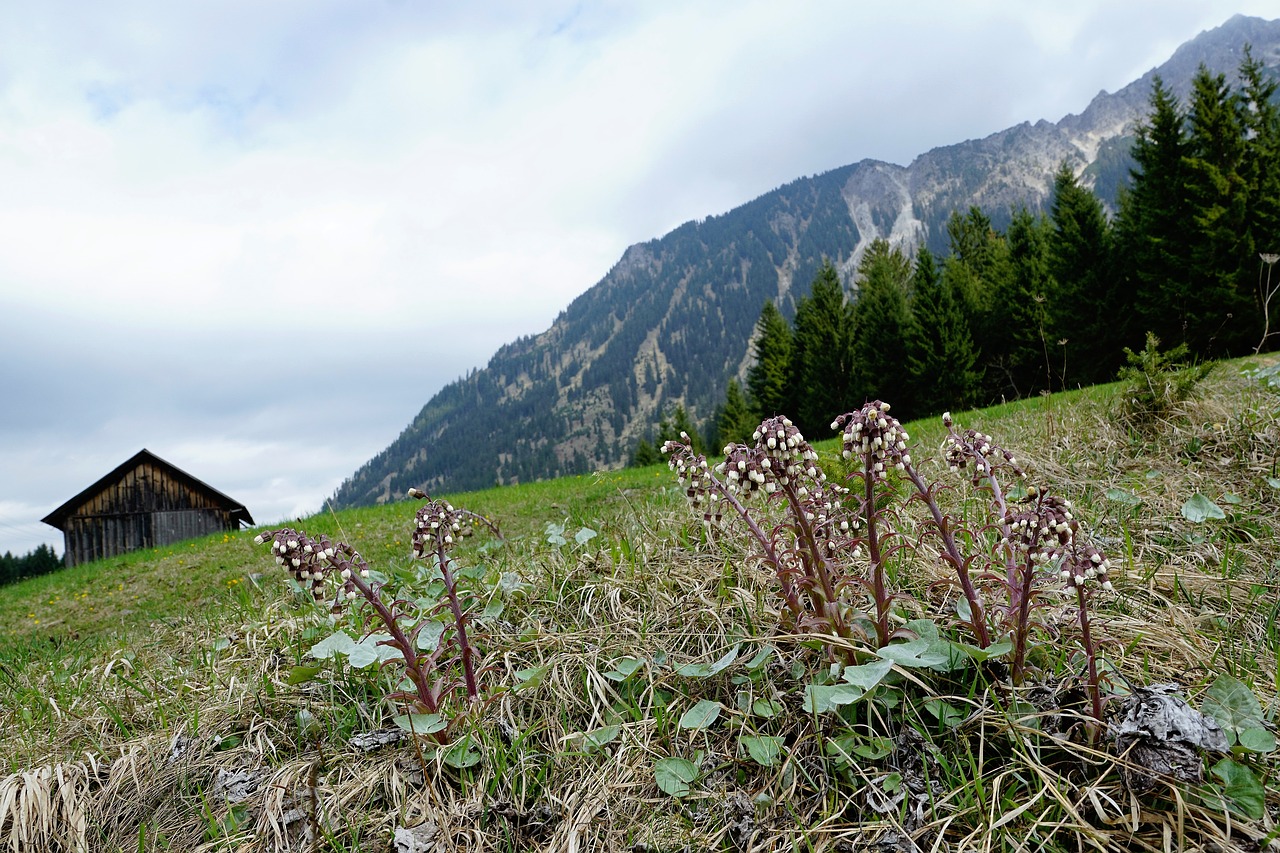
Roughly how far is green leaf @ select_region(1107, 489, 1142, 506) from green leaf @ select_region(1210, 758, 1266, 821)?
2.31 meters

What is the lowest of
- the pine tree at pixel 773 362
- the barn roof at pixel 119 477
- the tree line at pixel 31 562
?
the tree line at pixel 31 562

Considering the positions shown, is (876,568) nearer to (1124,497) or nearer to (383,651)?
(383,651)

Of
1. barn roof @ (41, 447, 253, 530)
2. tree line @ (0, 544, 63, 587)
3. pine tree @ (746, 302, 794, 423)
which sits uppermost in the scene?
pine tree @ (746, 302, 794, 423)

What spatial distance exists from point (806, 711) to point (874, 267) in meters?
42.5

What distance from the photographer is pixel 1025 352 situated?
31969mm

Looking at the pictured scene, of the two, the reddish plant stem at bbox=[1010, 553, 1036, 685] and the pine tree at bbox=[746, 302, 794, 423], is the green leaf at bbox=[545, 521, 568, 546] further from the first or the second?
the pine tree at bbox=[746, 302, 794, 423]

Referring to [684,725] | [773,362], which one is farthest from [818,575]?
[773,362]

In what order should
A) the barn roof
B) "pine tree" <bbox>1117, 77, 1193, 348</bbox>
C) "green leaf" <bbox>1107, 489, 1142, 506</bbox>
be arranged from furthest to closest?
"pine tree" <bbox>1117, 77, 1193, 348</bbox> < the barn roof < "green leaf" <bbox>1107, 489, 1142, 506</bbox>

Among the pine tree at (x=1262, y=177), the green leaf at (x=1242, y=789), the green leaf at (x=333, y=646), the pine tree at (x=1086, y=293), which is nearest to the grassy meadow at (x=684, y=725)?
the green leaf at (x=1242, y=789)

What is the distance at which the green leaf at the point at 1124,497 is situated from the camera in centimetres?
364

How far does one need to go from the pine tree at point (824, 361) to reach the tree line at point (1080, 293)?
97 mm

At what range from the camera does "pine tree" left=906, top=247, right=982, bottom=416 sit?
32.0m

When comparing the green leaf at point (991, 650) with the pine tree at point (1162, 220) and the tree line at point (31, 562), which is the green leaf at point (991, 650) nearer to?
the pine tree at point (1162, 220)

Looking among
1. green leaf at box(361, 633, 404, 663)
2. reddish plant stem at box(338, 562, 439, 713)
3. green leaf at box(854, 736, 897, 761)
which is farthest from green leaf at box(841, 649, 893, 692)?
green leaf at box(361, 633, 404, 663)
